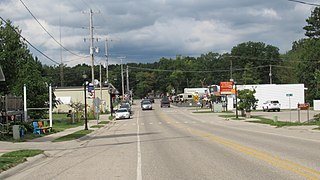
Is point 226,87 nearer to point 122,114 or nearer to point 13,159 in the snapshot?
point 122,114

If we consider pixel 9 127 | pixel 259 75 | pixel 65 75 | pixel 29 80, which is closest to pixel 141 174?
pixel 9 127

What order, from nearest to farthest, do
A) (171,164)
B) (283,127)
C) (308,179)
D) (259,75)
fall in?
(308,179) < (171,164) < (283,127) < (259,75)

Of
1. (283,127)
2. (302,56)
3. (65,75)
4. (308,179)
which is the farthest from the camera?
(65,75)

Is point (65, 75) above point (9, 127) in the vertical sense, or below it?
above

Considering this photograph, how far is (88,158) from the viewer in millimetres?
16391

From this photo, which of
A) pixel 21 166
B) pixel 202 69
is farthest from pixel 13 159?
pixel 202 69

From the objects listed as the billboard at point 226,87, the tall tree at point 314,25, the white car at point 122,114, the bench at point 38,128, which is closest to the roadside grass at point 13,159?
the bench at point 38,128

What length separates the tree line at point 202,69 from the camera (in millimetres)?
39909

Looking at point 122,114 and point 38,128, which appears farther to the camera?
point 122,114

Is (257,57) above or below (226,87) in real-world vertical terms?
above

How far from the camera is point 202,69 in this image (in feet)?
616

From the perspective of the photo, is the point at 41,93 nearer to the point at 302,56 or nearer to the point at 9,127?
the point at 9,127

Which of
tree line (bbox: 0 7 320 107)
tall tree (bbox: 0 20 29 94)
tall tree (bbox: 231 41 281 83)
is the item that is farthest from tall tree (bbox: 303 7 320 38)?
tall tree (bbox: 0 20 29 94)

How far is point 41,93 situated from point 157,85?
488 feet
